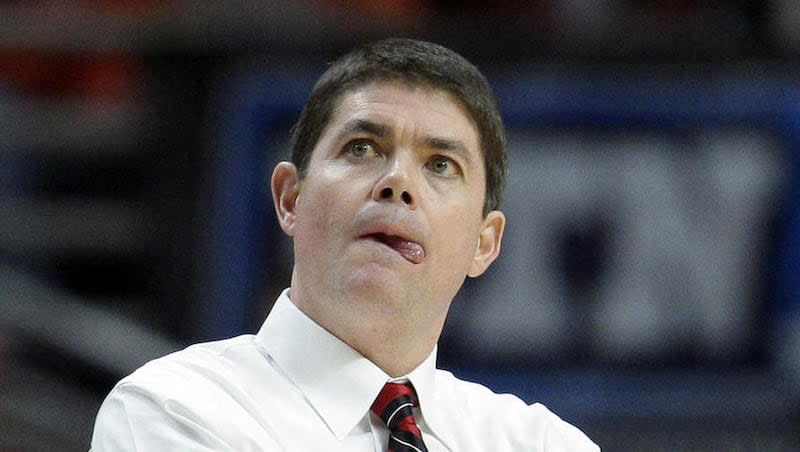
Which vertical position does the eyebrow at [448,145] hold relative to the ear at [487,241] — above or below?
above

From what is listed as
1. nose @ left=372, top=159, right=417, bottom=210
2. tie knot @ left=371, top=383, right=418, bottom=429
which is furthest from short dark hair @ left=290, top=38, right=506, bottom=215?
tie knot @ left=371, top=383, right=418, bottom=429

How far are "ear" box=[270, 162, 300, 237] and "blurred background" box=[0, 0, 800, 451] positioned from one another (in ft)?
7.58

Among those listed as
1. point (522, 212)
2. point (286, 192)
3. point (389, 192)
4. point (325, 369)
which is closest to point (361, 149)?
point (389, 192)

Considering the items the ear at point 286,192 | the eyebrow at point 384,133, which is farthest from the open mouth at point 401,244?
the ear at point 286,192

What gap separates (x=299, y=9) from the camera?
600cm

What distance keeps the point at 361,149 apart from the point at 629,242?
114 inches

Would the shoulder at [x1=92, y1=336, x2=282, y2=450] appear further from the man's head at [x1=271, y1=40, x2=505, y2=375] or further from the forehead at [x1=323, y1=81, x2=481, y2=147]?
the forehead at [x1=323, y1=81, x2=481, y2=147]

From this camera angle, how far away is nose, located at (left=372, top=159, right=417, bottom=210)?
3.16 meters

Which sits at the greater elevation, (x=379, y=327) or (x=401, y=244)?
(x=401, y=244)

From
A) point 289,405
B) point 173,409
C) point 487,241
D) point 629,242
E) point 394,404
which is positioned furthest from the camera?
point 629,242

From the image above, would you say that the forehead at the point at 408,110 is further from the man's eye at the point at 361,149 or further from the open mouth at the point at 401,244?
the open mouth at the point at 401,244

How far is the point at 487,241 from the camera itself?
3605 millimetres

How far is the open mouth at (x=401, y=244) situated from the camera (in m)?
3.16

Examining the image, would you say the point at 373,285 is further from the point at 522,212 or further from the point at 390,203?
the point at 522,212
